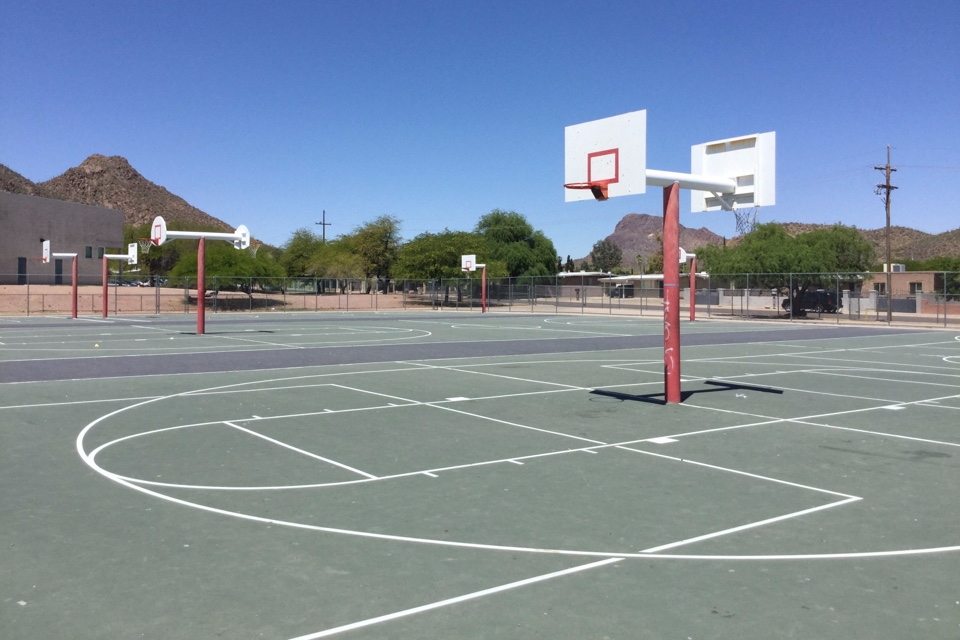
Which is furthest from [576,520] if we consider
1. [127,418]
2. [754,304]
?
[754,304]

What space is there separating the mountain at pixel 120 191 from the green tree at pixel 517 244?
84384 millimetres

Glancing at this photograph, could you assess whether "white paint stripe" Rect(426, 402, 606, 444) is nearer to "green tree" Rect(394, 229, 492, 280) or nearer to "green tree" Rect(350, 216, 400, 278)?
"green tree" Rect(394, 229, 492, 280)

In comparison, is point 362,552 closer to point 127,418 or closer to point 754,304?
point 127,418

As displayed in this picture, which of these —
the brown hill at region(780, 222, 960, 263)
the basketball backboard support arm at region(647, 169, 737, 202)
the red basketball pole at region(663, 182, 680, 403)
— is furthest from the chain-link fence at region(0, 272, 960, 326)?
the brown hill at region(780, 222, 960, 263)

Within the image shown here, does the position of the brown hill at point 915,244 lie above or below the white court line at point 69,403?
above

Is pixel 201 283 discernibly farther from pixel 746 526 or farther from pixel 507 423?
pixel 746 526

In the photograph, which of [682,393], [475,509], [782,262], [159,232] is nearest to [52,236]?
[159,232]

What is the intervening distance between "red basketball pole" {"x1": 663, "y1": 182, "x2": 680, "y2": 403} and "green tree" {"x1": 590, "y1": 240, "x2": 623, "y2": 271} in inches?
6908

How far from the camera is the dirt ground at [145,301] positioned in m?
59.3

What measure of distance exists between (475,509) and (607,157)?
8746 millimetres

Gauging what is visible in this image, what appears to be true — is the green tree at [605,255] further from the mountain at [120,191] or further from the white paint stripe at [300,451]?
the white paint stripe at [300,451]

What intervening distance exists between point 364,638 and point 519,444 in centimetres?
651

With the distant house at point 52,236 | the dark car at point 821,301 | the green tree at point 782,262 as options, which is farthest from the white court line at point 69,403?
the distant house at point 52,236

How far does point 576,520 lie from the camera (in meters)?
7.76
